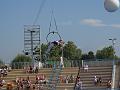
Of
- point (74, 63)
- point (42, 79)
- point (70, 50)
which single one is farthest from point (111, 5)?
point (70, 50)

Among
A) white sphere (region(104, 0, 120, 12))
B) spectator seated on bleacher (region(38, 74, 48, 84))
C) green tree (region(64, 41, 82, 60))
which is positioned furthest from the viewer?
green tree (region(64, 41, 82, 60))

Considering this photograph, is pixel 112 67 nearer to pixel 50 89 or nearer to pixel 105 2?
pixel 50 89

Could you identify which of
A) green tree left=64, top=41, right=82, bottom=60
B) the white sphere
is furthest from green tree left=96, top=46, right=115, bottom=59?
the white sphere

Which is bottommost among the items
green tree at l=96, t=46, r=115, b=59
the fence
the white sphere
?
the fence

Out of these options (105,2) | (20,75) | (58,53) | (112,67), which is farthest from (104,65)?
(58,53)

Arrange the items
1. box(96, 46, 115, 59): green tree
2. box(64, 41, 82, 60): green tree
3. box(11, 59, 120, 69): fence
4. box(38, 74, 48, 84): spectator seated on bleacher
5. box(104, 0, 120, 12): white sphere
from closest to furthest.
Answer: box(104, 0, 120, 12): white sphere < box(38, 74, 48, 84): spectator seated on bleacher < box(11, 59, 120, 69): fence < box(96, 46, 115, 59): green tree < box(64, 41, 82, 60): green tree

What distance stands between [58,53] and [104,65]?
Result: 35.2 m

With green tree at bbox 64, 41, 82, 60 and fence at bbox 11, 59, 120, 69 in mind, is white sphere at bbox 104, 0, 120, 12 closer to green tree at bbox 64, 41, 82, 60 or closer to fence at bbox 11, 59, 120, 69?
fence at bbox 11, 59, 120, 69

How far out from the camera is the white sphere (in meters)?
16.8

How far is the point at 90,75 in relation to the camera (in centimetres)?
3347

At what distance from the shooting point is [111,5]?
16.9 metres

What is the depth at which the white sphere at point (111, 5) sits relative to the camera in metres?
16.8

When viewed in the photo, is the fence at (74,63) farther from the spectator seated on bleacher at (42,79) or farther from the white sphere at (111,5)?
the white sphere at (111,5)

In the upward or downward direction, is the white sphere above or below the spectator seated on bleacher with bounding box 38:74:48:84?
above
